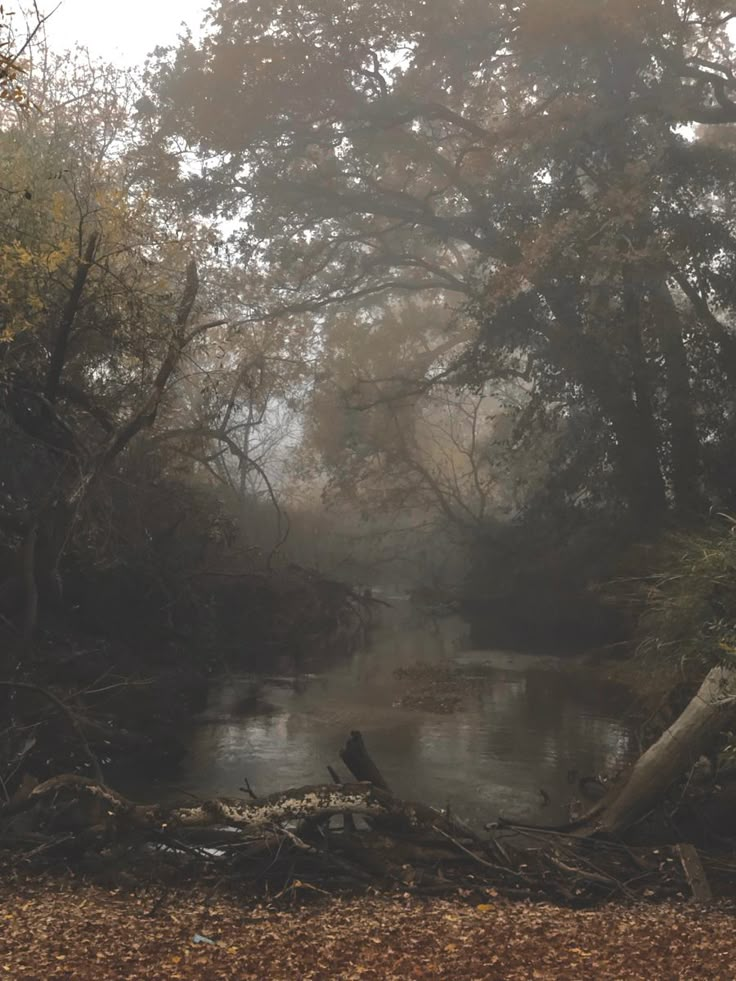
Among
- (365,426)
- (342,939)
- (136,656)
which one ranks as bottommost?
(342,939)

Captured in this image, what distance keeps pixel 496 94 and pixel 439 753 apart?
53.5 ft

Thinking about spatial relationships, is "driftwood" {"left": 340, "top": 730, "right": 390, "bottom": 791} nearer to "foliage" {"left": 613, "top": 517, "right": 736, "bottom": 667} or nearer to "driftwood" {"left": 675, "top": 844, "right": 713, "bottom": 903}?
"driftwood" {"left": 675, "top": 844, "right": 713, "bottom": 903}

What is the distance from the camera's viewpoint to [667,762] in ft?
28.9

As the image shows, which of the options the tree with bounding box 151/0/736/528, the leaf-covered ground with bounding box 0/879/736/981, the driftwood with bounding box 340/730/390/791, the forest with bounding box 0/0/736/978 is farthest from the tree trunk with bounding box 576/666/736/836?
the tree with bounding box 151/0/736/528

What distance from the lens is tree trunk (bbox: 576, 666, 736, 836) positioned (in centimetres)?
861

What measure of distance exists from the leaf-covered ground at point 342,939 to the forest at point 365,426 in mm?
396

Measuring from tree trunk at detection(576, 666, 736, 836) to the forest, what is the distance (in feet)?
0.09

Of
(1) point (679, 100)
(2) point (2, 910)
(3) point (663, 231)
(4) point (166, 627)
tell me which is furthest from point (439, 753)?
(1) point (679, 100)

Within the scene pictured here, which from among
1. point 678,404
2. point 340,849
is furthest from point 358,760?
point 678,404

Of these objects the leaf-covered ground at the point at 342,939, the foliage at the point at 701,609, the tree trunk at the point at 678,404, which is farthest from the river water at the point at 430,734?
the tree trunk at the point at 678,404

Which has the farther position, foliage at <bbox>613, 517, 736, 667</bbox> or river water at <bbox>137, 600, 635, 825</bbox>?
river water at <bbox>137, 600, 635, 825</bbox>

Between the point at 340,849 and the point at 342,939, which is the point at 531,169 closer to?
the point at 340,849

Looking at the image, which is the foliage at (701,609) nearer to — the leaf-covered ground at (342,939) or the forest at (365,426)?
the forest at (365,426)

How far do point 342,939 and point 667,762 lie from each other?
11.9 feet
